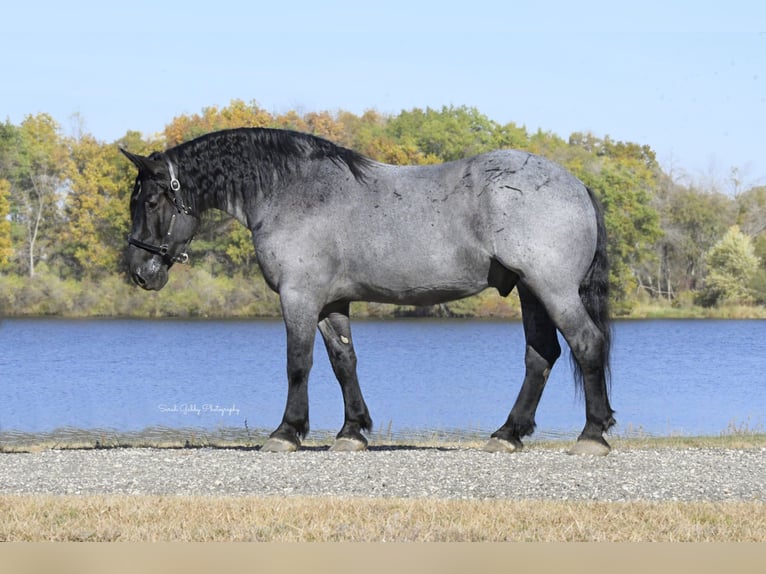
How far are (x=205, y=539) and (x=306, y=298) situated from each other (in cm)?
440

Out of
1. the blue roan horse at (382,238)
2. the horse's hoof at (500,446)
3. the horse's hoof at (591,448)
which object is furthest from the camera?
the horse's hoof at (500,446)

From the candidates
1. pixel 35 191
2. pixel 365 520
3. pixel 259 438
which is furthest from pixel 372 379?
pixel 35 191

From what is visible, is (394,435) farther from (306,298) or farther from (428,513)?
(428,513)

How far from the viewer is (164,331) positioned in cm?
4728

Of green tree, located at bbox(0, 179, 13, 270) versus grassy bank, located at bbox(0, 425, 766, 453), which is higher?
green tree, located at bbox(0, 179, 13, 270)

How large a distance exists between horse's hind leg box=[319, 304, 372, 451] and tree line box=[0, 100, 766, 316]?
39.3 meters

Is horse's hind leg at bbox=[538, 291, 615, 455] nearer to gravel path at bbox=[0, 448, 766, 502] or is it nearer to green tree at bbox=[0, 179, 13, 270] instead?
gravel path at bbox=[0, 448, 766, 502]

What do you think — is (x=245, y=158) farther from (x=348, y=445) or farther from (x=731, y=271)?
(x=731, y=271)

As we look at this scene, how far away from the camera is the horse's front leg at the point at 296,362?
1096 centimetres

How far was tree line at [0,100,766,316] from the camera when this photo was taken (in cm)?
5700

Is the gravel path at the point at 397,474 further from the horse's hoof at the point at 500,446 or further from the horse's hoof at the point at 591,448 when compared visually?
the horse's hoof at the point at 500,446

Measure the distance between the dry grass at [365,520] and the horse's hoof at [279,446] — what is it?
2.96m

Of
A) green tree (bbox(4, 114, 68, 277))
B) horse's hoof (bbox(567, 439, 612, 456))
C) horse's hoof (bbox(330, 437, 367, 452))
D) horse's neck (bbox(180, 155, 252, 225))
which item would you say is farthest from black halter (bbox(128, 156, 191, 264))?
green tree (bbox(4, 114, 68, 277))

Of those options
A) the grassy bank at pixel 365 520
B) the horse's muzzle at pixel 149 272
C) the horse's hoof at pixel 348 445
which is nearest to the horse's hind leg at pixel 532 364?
the horse's hoof at pixel 348 445
